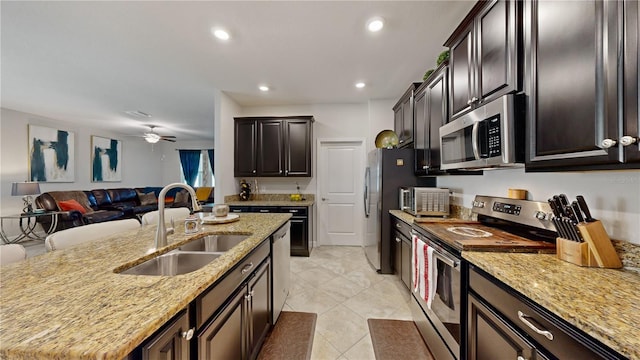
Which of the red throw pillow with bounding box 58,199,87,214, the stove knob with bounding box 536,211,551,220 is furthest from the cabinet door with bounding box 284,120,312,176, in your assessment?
the red throw pillow with bounding box 58,199,87,214

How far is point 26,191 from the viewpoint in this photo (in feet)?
13.6

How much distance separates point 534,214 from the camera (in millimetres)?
1379

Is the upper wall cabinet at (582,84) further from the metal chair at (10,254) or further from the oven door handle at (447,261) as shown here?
the metal chair at (10,254)

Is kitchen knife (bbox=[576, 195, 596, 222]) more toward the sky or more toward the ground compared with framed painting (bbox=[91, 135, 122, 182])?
more toward the ground

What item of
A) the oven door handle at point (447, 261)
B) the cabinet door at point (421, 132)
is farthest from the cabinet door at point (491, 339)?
the cabinet door at point (421, 132)

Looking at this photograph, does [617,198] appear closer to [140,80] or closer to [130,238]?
[130,238]

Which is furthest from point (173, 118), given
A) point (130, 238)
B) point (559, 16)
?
point (559, 16)

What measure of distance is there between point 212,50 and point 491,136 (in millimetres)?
2714

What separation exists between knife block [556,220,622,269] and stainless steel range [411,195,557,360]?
18 cm

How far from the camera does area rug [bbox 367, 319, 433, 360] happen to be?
1685 mm

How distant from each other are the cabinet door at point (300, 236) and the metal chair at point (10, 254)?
9.10 feet

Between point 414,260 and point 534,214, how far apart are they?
87 centimetres

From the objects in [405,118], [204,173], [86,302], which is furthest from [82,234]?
[204,173]

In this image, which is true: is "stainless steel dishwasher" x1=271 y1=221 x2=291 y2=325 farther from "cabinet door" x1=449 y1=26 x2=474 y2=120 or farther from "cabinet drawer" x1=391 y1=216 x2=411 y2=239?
"cabinet door" x1=449 y1=26 x2=474 y2=120
